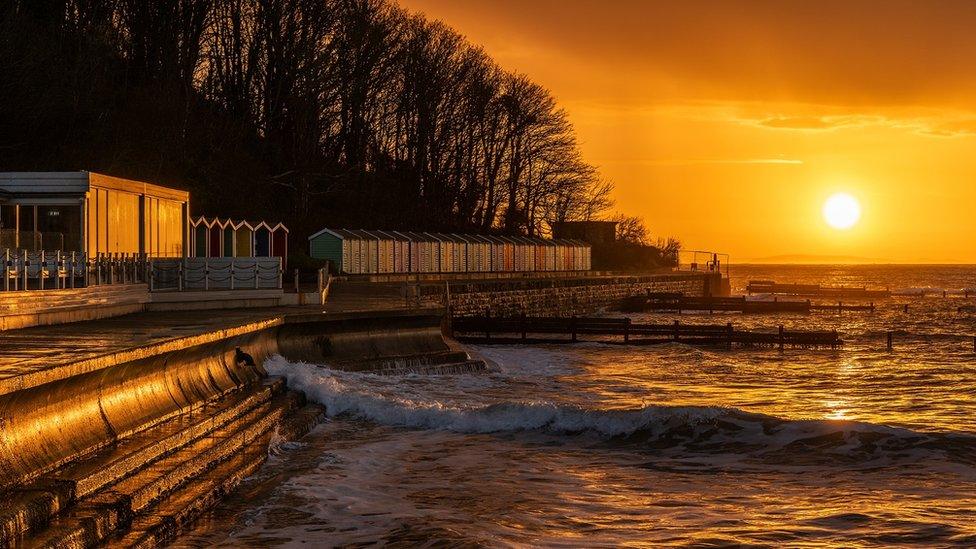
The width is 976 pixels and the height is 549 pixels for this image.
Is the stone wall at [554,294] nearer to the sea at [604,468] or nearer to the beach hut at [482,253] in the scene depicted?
the beach hut at [482,253]

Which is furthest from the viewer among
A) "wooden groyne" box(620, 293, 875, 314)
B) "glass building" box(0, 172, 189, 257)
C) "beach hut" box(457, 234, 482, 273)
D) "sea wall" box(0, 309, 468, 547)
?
"wooden groyne" box(620, 293, 875, 314)

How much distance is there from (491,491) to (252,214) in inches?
1910

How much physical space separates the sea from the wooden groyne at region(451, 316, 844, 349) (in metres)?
15.0

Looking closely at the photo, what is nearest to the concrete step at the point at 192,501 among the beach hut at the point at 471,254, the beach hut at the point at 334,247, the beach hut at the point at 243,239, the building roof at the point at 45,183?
the building roof at the point at 45,183

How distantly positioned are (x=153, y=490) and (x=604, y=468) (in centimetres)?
825

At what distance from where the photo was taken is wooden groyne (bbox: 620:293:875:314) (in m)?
88.5

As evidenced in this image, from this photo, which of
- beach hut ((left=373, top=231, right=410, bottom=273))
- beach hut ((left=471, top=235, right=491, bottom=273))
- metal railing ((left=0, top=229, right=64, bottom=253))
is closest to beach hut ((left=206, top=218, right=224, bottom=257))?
metal railing ((left=0, top=229, right=64, bottom=253))

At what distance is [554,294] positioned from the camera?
78625 millimetres

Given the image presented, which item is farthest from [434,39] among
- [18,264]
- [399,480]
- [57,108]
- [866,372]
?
[399,480]

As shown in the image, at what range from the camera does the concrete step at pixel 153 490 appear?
11461mm

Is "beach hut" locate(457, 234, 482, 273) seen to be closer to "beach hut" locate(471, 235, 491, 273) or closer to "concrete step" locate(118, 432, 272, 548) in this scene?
"beach hut" locate(471, 235, 491, 273)

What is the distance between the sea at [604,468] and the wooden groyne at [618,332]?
15001 mm

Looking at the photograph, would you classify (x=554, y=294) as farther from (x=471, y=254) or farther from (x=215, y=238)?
(x=215, y=238)

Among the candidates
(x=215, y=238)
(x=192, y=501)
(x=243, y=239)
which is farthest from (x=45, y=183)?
(x=243, y=239)
